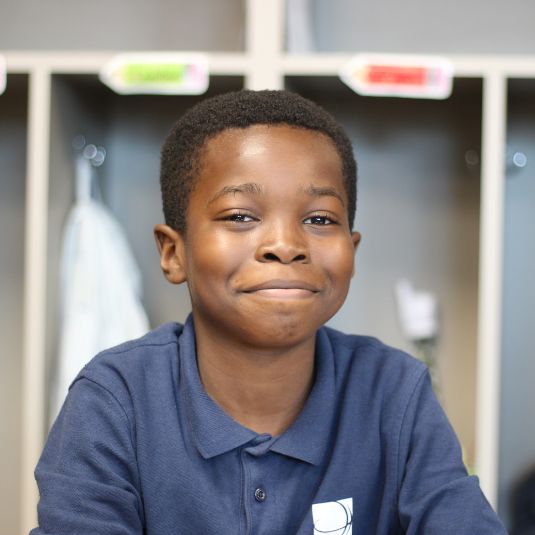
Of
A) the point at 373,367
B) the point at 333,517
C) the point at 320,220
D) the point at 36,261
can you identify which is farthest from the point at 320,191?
the point at 36,261

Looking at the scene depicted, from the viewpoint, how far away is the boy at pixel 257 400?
2.60ft

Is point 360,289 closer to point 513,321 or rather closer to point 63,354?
point 513,321

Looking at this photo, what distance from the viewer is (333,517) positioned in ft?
2.73

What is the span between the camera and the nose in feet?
2.56

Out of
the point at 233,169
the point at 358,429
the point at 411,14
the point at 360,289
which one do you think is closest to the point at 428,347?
the point at 360,289

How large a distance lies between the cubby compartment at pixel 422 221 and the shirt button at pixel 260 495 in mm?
1108

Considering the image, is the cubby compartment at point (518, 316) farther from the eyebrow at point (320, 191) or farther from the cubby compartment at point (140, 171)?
the eyebrow at point (320, 191)

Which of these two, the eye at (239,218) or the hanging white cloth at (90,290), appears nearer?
the eye at (239,218)

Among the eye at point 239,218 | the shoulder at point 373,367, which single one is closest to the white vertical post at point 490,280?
the shoulder at point 373,367

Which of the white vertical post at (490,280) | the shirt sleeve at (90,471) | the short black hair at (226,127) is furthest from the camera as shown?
the white vertical post at (490,280)

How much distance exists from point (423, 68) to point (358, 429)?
0.84 meters

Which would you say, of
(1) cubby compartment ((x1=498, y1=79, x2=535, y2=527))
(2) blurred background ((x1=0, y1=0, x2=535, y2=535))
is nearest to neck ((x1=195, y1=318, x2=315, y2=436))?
(2) blurred background ((x1=0, y1=0, x2=535, y2=535))

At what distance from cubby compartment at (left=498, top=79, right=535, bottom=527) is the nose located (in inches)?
48.2

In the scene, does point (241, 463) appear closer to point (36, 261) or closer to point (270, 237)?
point (270, 237)
